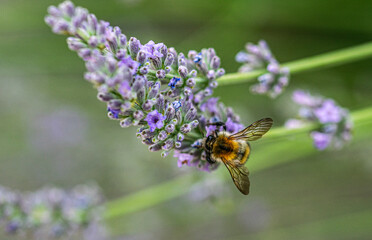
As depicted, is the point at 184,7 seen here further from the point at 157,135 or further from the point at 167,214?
the point at 157,135

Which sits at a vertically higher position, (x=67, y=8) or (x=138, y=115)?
(x=67, y=8)

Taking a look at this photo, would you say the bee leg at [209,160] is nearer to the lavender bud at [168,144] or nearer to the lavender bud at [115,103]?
the lavender bud at [168,144]

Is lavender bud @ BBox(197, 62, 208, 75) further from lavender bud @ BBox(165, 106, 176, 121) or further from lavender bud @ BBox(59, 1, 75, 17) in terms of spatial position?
lavender bud @ BBox(59, 1, 75, 17)

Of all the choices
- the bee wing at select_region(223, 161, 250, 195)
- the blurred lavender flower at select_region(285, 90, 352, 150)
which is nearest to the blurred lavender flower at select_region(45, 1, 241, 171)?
the bee wing at select_region(223, 161, 250, 195)

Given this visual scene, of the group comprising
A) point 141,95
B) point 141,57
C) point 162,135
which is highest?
point 141,57

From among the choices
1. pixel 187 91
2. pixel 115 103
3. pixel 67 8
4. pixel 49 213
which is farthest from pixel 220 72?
pixel 49 213

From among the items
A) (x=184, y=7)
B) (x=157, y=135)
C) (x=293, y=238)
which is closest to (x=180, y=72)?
(x=157, y=135)

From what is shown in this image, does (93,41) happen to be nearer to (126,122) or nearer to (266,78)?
(126,122)

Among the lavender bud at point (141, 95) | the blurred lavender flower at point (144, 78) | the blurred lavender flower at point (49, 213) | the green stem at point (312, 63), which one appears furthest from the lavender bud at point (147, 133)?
the blurred lavender flower at point (49, 213)
